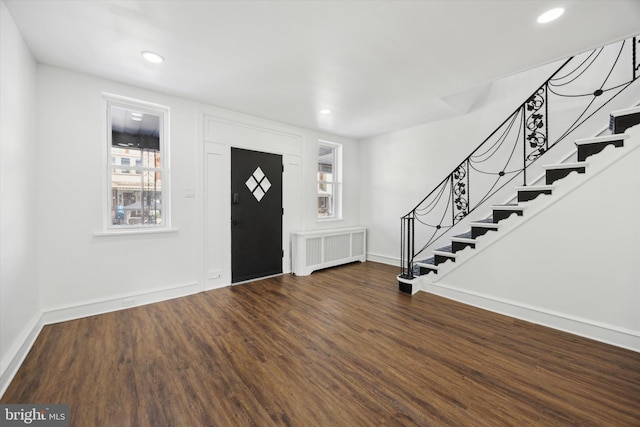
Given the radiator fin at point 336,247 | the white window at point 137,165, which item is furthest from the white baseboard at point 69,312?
the radiator fin at point 336,247

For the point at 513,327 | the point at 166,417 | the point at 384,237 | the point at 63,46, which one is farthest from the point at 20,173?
the point at 384,237

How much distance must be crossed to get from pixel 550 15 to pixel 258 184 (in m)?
3.87

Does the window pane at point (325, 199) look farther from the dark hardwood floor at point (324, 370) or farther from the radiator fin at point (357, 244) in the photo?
the dark hardwood floor at point (324, 370)

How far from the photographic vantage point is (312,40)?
92.4 inches

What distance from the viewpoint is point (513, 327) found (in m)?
2.78

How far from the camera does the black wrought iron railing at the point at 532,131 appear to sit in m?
3.19

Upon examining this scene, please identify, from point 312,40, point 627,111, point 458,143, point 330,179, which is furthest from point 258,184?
point 627,111

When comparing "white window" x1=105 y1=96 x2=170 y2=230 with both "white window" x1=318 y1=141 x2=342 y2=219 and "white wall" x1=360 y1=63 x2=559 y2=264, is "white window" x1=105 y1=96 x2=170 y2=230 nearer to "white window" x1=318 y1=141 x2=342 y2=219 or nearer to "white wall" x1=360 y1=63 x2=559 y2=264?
"white window" x1=318 y1=141 x2=342 y2=219

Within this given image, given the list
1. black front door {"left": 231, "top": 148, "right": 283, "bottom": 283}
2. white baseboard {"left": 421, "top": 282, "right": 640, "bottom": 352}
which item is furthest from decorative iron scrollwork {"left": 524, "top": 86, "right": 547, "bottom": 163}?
black front door {"left": 231, "top": 148, "right": 283, "bottom": 283}

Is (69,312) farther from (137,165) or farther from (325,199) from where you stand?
(325,199)

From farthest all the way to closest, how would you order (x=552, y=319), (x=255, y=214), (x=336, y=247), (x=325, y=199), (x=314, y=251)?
(x=325, y=199) < (x=336, y=247) < (x=314, y=251) < (x=255, y=214) < (x=552, y=319)

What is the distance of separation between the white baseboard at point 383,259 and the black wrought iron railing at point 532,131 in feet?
2.03

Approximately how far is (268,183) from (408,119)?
2739 millimetres

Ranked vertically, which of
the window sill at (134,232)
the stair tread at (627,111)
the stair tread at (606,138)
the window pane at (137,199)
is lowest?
the window sill at (134,232)
